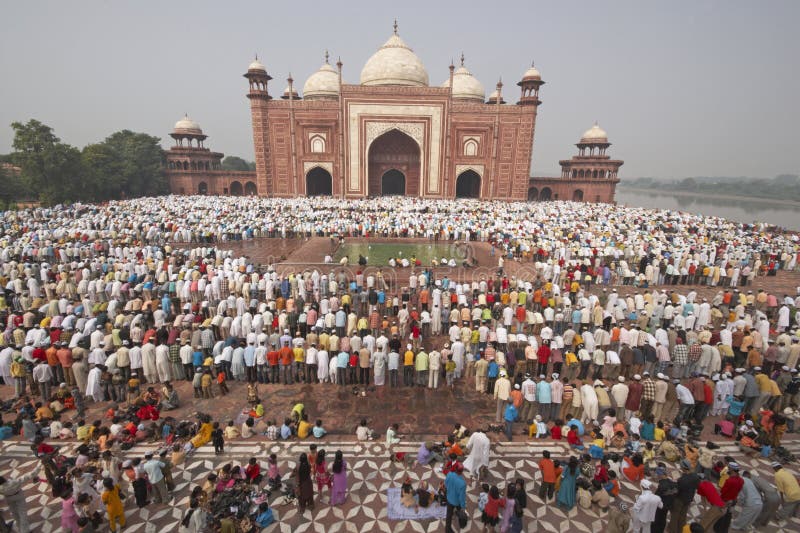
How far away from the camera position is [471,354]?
7496 mm

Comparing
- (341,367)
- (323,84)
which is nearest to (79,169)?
(323,84)

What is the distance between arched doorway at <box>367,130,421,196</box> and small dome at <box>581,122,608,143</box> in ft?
52.3

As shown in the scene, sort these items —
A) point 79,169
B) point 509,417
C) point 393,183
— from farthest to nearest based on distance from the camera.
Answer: point 393,183
point 79,169
point 509,417

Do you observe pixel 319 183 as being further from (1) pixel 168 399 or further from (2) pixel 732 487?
(2) pixel 732 487

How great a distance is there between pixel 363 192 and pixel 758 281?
24329mm

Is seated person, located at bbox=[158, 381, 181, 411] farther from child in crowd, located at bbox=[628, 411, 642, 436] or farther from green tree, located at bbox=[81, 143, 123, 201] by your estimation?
green tree, located at bbox=[81, 143, 123, 201]

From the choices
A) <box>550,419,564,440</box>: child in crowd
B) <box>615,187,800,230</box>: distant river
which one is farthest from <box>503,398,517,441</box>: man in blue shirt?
<box>615,187,800,230</box>: distant river

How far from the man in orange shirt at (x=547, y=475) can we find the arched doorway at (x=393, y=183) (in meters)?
32.3

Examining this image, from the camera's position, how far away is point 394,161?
3328cm

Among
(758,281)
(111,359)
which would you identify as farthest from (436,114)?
(111,359)

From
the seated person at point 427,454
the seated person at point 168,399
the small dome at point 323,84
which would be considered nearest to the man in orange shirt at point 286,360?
the seated person at point 168,399

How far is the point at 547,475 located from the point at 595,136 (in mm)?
37391

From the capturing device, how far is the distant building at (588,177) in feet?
115

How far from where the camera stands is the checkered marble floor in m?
4.47
